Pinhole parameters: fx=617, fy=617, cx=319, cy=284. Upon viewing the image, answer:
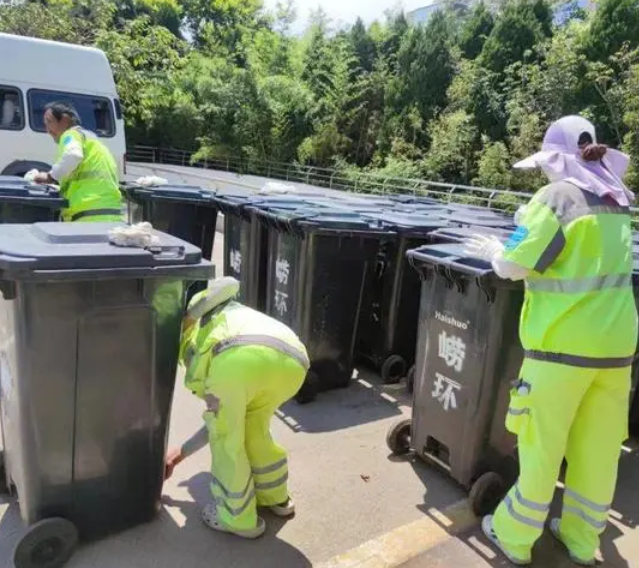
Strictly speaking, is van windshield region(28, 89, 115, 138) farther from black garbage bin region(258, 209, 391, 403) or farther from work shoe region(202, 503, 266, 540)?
work shoe region(202, 503, 266, 540)

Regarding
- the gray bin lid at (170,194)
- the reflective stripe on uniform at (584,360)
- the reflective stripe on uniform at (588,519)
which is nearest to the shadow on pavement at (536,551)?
the reflective stripe on uniform at (588,519)

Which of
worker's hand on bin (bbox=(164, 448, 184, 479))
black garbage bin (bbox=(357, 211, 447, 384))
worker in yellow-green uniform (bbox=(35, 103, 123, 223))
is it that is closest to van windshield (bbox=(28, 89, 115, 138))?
worker in yellow-green uniform (bbox=(35, 103, 123, 223))

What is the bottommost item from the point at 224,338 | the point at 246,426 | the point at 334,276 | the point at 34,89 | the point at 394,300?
the point at 246,426

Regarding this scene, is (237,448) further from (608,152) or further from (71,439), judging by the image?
(608,152)

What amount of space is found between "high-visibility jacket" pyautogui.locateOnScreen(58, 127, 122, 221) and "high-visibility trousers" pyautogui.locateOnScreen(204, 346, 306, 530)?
9.02ft

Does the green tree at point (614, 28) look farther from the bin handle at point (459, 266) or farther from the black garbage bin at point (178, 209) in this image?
the bin handle at point (459, 266)

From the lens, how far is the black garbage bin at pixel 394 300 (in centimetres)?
438

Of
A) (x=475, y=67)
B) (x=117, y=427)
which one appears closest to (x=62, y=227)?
(x=117, y=427)

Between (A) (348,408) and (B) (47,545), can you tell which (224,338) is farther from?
(A) (348,408)

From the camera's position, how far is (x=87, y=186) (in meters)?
4.75

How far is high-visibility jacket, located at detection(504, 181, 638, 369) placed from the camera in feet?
7.67

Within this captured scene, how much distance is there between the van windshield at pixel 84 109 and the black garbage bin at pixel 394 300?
6.66m

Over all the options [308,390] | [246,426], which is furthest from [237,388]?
[308,390]

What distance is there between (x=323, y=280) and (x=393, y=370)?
94cm
